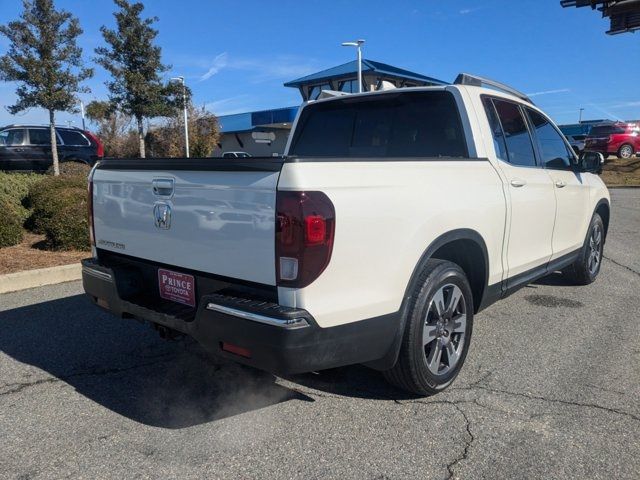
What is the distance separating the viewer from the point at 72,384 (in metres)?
3.58

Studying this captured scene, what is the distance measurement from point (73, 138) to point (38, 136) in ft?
3.25

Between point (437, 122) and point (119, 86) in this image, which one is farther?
point (119, 86)

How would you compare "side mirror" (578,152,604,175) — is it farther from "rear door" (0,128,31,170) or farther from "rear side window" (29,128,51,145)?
"rear door" (0,128,31,170)

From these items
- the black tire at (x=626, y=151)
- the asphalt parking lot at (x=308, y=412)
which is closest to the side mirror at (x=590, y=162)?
the asphalt parking lot at (x=308, y=412)

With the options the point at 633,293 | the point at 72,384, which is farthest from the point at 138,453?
the point at 633,293

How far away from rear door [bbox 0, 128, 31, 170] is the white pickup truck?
15023 millimetres

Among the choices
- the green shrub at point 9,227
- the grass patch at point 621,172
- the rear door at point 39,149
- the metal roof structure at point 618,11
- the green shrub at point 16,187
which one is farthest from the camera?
the grass patch at point 621,172

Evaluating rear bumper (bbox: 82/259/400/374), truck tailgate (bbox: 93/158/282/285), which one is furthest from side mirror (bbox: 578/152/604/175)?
truck tailgate (bbox: 93/158/282/285)

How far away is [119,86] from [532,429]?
21870mm

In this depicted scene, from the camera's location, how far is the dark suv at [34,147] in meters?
16.4

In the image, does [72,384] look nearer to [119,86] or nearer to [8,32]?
[8,32]

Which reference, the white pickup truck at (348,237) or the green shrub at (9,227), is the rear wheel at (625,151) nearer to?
the white pickup truck at (348,237)

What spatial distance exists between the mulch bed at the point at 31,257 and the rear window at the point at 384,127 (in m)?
3.76

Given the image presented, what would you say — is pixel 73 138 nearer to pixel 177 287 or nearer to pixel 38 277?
pixel 38 277
